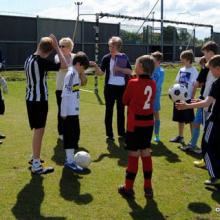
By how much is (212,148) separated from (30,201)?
8.20 feet

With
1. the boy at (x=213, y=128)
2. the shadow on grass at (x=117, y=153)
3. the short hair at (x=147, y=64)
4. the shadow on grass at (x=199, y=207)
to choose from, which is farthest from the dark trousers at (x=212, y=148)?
the shadow on grass at (x=117, y=153)

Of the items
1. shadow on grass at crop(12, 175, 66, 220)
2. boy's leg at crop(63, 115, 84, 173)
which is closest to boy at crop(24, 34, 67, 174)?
boy's leg at crop(63, 115, 84, 173)

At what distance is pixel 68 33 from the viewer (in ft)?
105

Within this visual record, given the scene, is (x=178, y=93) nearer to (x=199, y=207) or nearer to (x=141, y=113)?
(x=141, y=113)

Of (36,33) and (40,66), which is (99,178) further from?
(36,33)

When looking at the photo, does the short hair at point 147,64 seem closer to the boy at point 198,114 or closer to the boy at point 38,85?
the boy at point 38,85

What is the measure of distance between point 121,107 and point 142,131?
359 centimetres

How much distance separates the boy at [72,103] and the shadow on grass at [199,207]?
1941 millimetres

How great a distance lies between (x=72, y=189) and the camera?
6012mm

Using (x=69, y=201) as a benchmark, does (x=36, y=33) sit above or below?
above

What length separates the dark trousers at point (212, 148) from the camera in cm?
595

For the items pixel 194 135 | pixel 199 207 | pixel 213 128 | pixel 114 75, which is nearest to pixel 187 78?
pixel 194 135


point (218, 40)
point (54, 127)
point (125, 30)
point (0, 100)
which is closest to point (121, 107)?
point (54, 127)

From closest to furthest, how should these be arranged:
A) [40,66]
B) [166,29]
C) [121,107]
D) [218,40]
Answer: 1. [40,66]
2. [121,107]
3. [166,29]
4. [218,40]
